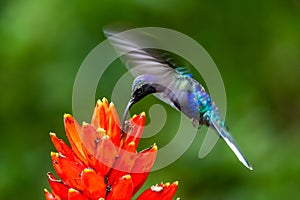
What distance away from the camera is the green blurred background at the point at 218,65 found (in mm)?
4570

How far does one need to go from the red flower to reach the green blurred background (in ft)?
5.70

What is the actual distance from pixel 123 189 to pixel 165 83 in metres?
0.62

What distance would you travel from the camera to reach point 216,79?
4098mm

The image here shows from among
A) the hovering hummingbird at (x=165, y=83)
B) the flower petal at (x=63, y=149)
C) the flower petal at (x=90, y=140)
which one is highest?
the hovering hummingbird at (x=165, y=83)

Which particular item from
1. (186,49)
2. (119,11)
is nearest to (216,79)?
(186,49)

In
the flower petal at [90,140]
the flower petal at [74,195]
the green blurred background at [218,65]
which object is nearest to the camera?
the flower petal at [74,195]

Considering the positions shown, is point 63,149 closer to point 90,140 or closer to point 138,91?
point 90,140

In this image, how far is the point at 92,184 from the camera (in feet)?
8.96

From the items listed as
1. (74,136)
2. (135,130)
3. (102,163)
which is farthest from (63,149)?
(135,130)

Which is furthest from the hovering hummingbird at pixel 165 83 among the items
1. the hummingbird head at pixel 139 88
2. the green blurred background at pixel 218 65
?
the green blurred background at pixel 218 65

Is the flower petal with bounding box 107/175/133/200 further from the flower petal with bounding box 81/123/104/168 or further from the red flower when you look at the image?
the flower petal with bounding box 81/123/104/168

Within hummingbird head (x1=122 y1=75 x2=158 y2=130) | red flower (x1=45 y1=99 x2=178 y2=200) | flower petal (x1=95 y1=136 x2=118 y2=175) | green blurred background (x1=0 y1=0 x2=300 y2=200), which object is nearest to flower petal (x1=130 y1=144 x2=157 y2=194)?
red flower (x1=45 y1=99 x2=178 y2=200)

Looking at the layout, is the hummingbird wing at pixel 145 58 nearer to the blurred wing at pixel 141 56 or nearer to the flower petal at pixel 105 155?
the blurred wing at pixel 141 56

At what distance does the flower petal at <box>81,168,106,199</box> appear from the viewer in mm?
2730
